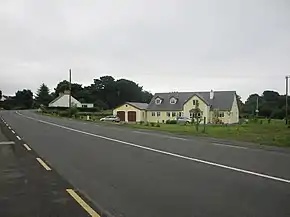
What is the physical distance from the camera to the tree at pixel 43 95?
160500 millimetres

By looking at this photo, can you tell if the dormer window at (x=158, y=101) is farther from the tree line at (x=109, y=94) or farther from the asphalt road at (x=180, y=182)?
the asphalt road at (x=180, y=182)

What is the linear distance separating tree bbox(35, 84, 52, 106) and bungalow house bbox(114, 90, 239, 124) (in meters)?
81.0

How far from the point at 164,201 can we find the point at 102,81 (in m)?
142

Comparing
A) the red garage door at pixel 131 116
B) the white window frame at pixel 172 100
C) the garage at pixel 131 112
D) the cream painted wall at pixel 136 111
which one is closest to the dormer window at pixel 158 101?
the white window frame at pixel 172 100

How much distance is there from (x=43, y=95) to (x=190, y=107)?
10117 centimetres

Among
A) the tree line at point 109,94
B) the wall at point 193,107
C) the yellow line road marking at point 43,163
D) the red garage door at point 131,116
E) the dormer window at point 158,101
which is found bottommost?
the yellow line road marking at point 43,163

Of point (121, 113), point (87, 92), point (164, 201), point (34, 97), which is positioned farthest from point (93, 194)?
point (34, 97)

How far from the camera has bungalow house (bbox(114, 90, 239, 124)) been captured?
7356cm

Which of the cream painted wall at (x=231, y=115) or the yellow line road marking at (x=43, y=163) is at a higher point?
the cream painted wall at (x=231, y=115)

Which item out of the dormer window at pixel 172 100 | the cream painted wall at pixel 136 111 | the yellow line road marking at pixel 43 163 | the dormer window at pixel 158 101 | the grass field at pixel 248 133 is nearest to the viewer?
the yellow line road marking at pixel 43 163

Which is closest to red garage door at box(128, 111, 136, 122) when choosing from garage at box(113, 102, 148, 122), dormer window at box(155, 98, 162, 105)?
garage at box(113, 102, 148, 122)

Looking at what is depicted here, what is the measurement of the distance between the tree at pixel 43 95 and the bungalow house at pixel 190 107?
81.0 meters

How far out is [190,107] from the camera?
76.4 metres

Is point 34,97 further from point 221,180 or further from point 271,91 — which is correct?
point 221,180
